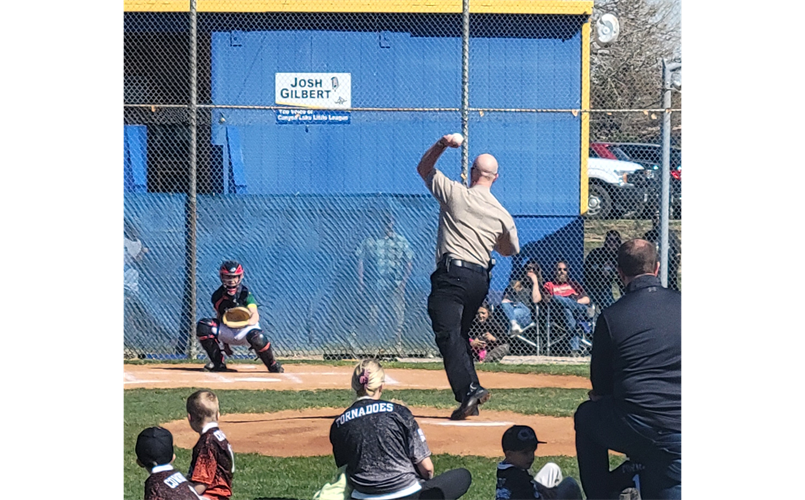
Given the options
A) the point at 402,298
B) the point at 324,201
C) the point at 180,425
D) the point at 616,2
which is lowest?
the point at 180,425

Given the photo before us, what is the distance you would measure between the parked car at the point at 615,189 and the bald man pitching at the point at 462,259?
9.81 meters

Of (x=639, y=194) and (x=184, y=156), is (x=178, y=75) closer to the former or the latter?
(x=184, y=156)

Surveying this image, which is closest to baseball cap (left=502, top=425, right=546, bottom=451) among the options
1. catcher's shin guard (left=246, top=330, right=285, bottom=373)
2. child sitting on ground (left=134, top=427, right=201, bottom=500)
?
child sitting on ground (left=134, top=427, right=201, bottom=500)

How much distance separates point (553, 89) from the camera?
45.5ft

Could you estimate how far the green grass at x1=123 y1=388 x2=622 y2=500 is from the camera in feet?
21.9

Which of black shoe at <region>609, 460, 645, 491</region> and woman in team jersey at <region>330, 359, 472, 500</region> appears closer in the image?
woman in team jersey at <region>330, 359, 472, 500</region>

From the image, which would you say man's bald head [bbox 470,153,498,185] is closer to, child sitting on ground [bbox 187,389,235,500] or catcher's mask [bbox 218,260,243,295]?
child sitting on ground [bbox 187,389,235,500]

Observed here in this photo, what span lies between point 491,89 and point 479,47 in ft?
1.84

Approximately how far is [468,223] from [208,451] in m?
3.33

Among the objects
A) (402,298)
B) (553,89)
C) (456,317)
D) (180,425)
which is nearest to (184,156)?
(402,298)

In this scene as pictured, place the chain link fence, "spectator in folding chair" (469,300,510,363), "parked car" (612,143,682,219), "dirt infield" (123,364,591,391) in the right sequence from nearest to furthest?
"dirt infield" (123,364,591,391) < "spectator in folding chair" (469,300,510,363) < the chain link fence < "parked car" (612,143,682,219)

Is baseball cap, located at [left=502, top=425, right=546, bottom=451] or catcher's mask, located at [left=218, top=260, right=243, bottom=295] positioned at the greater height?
catcher's mask, located at [left=218, top=260, right=243, bottom=295]

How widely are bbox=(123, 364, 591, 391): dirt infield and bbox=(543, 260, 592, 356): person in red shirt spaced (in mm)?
1174

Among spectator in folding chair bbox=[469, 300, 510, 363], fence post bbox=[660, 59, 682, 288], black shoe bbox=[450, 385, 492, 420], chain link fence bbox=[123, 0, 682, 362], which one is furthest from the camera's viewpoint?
chain link fence bbox=[123, 0, 682, 362]
